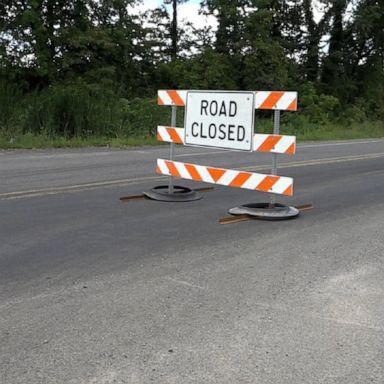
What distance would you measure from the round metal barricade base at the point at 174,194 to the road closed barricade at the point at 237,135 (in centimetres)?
Answer: 2

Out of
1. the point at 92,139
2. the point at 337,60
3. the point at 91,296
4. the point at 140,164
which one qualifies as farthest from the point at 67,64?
the point at 91,296

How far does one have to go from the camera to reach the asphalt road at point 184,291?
3.51 meters

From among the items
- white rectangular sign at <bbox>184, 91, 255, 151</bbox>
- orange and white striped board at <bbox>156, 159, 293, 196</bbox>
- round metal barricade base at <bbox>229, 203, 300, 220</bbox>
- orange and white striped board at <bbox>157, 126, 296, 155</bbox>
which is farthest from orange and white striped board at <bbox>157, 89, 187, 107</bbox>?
round metal barricade base at <bbox>229, 203, 300, 220</bbox>

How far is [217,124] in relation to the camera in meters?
7.84

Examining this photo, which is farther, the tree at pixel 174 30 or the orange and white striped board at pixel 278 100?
the tree at pixel 174 30

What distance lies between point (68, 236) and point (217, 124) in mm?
2674

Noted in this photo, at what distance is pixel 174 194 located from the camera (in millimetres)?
8742

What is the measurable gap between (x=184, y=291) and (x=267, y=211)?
310 cm

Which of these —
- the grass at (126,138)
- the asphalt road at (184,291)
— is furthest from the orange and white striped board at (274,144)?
the grass at (126,138)

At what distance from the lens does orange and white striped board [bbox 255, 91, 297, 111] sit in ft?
23.1

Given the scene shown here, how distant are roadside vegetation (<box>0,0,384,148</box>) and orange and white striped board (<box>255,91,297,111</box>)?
10.5m

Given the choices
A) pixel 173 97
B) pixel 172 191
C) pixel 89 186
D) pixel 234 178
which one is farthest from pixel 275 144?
pixel 89 186

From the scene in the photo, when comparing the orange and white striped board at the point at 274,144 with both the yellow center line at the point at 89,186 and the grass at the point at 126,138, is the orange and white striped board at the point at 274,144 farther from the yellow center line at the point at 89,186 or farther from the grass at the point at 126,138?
the grass at the point at 126,138

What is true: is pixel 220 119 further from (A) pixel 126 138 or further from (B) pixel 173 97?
(A) pixel 126 138
